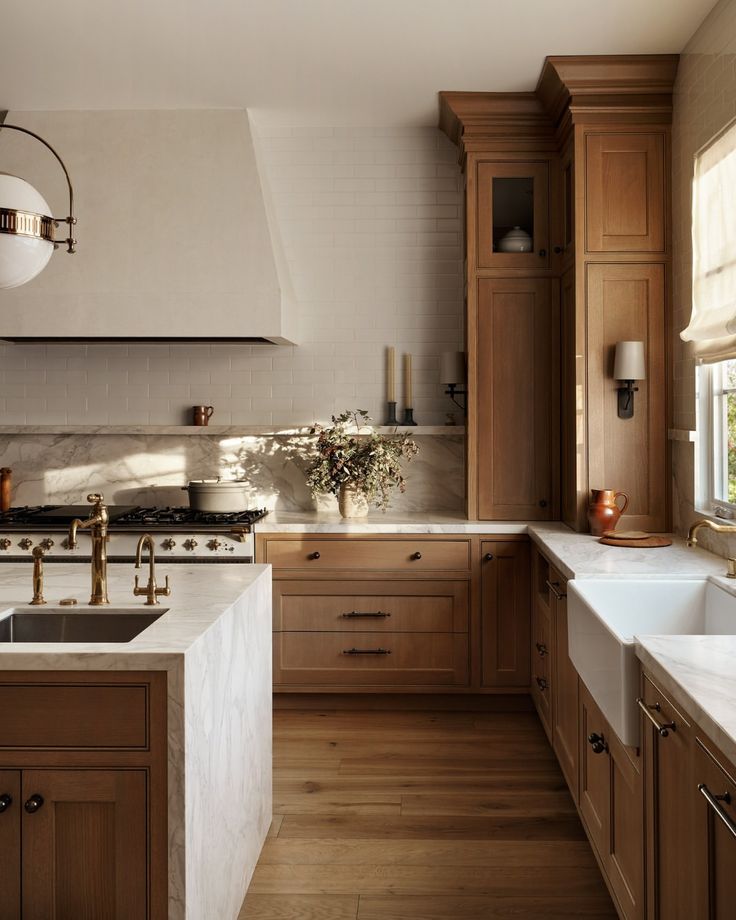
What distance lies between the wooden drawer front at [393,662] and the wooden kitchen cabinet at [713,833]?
2589mm

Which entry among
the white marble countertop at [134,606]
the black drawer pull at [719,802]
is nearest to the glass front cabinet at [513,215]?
the white marble countertop at [134,606]

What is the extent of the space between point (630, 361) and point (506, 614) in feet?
4.49

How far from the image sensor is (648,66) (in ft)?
12.5

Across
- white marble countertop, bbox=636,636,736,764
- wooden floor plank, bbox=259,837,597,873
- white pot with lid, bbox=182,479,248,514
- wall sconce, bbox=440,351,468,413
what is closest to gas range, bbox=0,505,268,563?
white pot with lid, bbox=182,479,248,514

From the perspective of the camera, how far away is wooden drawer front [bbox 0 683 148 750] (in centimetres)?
186

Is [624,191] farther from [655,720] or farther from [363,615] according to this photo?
[655,720]

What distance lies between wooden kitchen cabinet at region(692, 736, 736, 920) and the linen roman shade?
6.26 ft

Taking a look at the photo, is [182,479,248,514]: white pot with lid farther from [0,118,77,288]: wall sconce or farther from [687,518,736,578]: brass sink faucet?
[687,518,736,578]: brass sink faucet

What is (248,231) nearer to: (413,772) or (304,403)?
(304,403)

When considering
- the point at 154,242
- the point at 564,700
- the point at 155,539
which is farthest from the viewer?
the point at 154,242

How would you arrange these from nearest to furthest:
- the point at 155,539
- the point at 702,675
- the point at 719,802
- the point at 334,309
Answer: the point at 719,802
the point at 702,675
the point at 155,539
the point at 334,309

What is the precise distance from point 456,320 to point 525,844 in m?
2.86

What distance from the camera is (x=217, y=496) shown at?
14.6 feet

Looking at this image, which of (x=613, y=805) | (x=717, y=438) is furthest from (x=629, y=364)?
(x=613, y=805)
